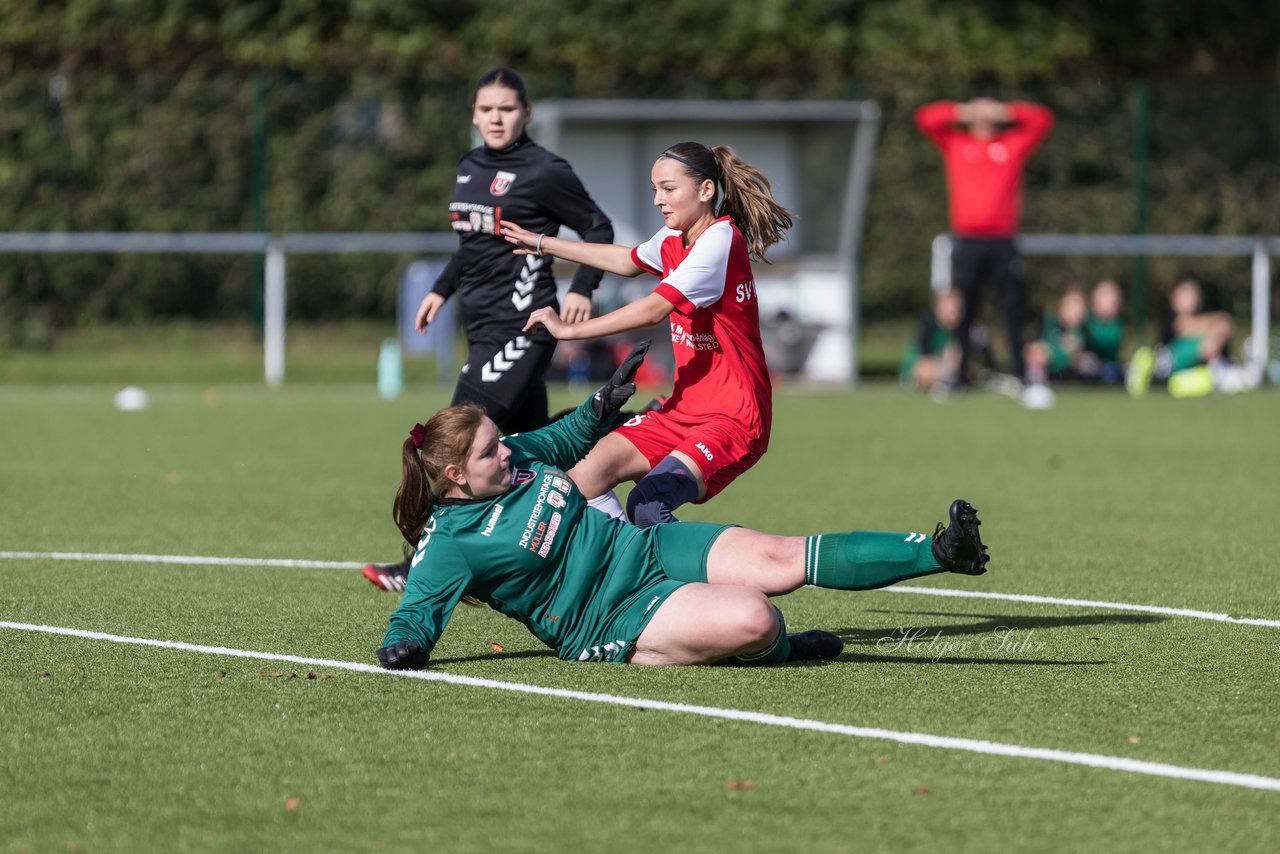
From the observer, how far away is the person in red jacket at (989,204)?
1839cm

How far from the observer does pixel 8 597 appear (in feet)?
24.0

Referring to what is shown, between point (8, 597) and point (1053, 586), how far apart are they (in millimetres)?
4024

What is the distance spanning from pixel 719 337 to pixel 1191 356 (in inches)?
560

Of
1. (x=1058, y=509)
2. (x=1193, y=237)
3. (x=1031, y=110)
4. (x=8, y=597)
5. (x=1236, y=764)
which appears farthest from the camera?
(x=1193, y=237)

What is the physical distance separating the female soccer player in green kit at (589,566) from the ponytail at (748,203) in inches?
47.3

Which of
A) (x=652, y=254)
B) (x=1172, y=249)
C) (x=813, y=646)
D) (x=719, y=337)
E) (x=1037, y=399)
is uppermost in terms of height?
(x=652, y=254)

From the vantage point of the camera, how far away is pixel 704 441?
21.8ft

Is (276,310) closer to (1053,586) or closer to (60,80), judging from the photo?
(60,80)

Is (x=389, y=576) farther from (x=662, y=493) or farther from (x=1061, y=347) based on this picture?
(x=1061, y=347)

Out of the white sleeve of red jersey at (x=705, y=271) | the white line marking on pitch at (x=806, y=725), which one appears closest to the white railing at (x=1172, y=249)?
the white sleeve of red jersey at (x=705, y=271)

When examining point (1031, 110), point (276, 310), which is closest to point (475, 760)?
point (1031, 110)

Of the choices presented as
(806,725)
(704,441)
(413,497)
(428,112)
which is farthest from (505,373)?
(428,112)

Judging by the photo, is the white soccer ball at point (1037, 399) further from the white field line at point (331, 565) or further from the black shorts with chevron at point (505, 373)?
the black shorts with chevron at point (505, 373)

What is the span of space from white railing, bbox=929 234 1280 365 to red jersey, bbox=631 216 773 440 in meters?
15.1
